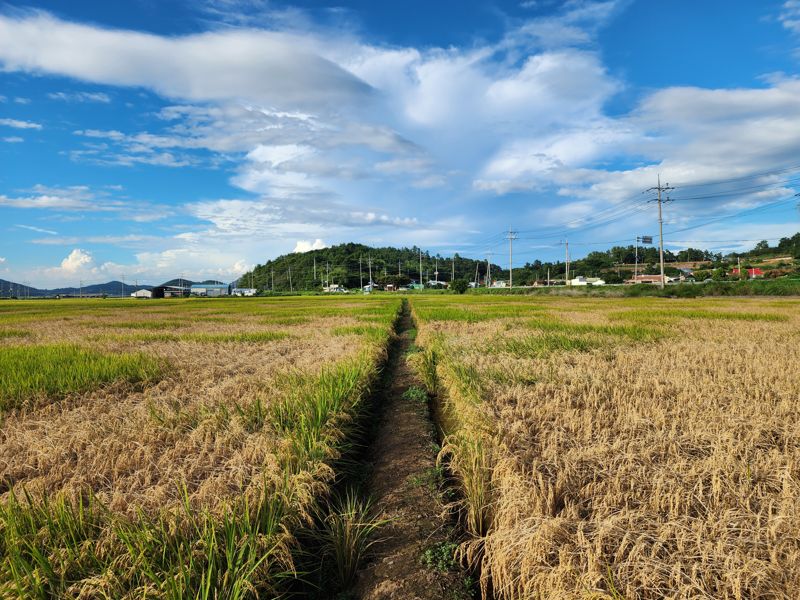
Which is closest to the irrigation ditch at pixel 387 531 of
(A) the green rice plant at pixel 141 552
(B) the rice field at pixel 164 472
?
(B) the rice field at pixel 164 472

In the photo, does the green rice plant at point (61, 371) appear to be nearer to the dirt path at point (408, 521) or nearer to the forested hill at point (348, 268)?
the dirt path at point (408, 521)

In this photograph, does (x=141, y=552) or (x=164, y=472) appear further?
(x=164, y=472)

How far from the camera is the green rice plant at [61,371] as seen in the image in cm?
552

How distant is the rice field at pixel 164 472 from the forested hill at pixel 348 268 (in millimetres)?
98216

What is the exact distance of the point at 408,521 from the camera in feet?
10.2

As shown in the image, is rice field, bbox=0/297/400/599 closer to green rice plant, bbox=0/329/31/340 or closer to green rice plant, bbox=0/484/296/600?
green rice plant, bbox=0/484/296/600

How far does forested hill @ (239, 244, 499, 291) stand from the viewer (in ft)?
362

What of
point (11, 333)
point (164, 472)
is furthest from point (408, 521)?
point (11, 333)

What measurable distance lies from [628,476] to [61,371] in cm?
781

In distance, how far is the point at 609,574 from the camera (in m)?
1.91

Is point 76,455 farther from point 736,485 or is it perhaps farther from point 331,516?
point 736,485

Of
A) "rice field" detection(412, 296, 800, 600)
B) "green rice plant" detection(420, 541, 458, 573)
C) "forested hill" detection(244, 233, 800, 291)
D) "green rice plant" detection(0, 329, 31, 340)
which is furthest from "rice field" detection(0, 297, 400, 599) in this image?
"forested hill" detection(244, 233, 800, 291)

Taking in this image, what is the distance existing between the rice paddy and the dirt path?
0.15 m

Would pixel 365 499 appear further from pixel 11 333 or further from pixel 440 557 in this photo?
pixel 11 333
